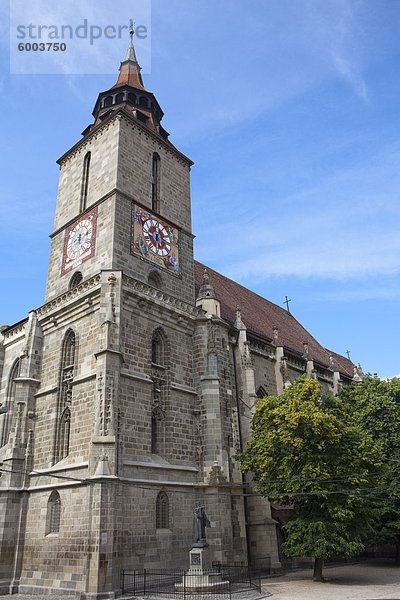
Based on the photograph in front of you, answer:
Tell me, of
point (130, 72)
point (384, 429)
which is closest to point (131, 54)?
point (130, 72)

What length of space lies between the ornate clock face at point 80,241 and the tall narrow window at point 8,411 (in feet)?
18.2

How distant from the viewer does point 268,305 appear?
1507 inches

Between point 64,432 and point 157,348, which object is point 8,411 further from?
point 157,348

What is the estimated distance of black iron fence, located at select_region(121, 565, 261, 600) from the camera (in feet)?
48.6

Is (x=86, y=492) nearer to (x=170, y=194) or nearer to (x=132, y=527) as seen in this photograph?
(x=132, y=527)

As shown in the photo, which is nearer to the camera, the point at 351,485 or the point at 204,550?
the point at 204,550

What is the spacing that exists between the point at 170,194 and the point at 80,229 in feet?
17.6

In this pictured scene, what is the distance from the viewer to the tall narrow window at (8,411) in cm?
2231

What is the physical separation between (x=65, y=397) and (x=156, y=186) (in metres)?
11.9

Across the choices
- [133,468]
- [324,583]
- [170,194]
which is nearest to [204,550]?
[133,468]

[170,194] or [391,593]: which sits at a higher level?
[170,194]

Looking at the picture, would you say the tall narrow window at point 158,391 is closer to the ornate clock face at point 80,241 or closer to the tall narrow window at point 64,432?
the tall narrow window at point 64,432

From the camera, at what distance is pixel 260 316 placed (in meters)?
33.4

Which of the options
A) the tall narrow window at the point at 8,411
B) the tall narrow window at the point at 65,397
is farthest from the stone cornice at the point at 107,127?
the tall narrow window at the point at 8,411
